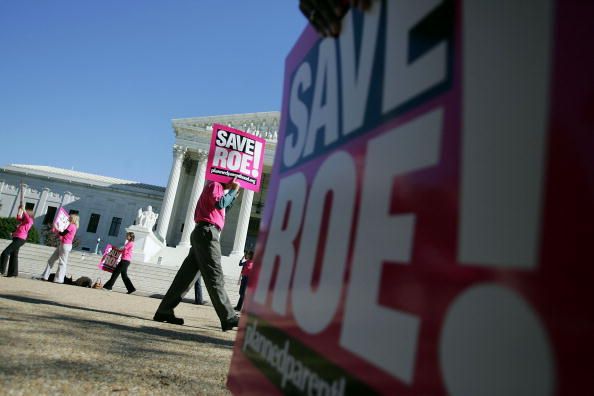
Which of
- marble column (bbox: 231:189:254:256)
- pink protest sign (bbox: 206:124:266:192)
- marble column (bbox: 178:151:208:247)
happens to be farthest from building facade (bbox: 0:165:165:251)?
pink protest sign (bbox: 206:124:266:192)

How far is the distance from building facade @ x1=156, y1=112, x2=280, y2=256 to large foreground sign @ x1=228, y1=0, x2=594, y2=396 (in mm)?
28905

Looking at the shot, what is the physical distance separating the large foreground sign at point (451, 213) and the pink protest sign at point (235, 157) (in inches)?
139

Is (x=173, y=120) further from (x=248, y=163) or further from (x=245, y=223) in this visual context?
(x=248, y=163)

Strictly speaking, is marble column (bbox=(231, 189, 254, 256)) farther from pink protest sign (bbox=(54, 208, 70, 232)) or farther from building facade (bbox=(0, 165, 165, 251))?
pink protest sign (bbox=(54, 208, 70, 232))

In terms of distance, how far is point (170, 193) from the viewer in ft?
102

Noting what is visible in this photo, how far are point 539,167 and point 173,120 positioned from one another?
34152 millimetres

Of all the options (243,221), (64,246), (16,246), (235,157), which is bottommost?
(16,246)

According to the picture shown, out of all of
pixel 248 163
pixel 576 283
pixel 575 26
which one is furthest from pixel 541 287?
pixel 248 163

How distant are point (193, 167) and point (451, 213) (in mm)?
37446

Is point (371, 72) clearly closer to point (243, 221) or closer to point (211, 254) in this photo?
point (211, 254)

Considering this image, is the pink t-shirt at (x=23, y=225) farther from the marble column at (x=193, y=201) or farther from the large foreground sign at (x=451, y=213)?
the marble column at (x=193, y=201)

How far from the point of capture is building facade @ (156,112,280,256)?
30328 millimetres

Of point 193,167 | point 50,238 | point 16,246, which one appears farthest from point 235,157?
point 50,238

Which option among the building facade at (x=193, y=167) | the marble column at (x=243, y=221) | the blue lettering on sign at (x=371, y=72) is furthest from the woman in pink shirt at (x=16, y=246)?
the marble column at (x=243, y=221)
